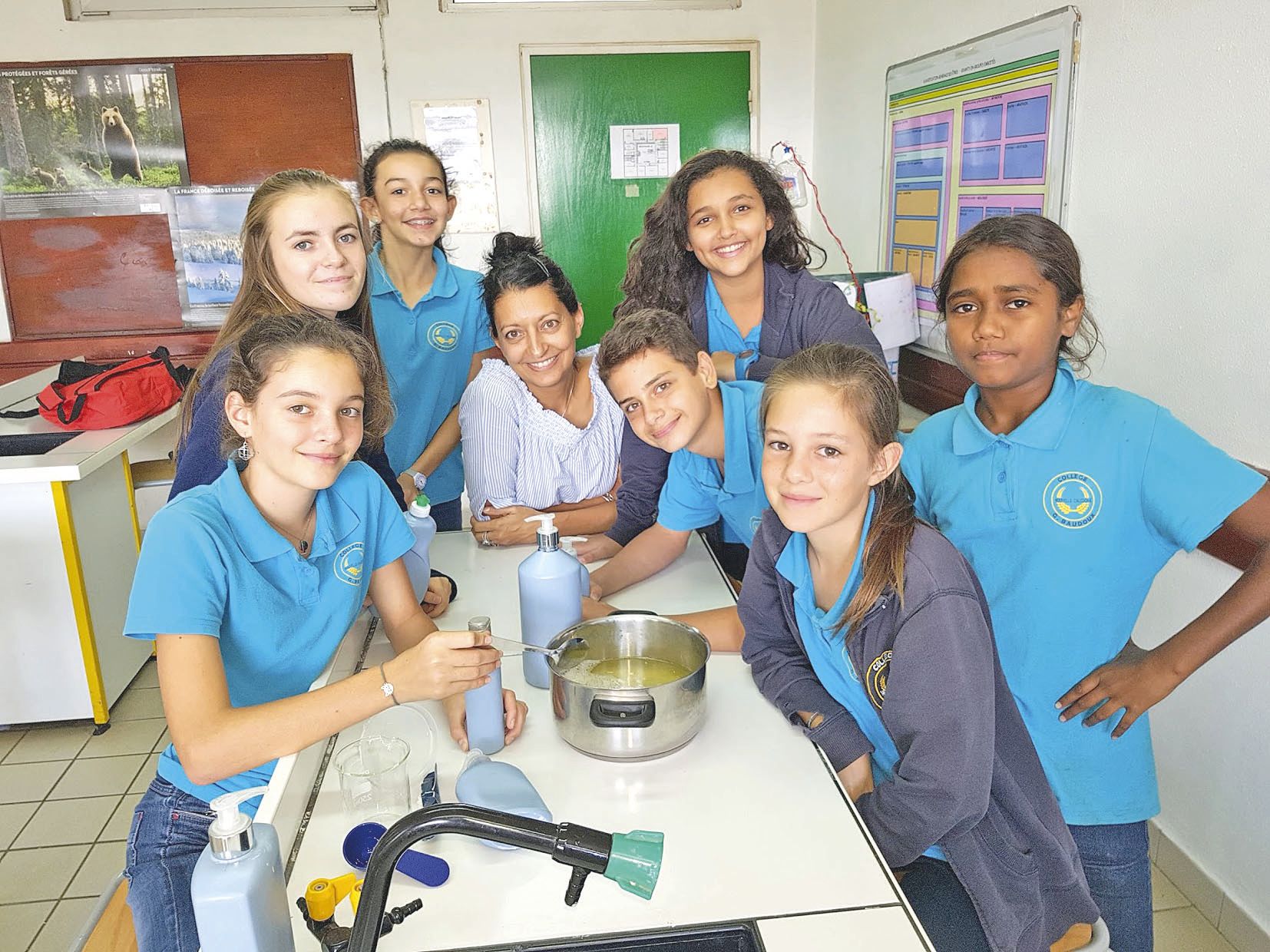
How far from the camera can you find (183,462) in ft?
4.87

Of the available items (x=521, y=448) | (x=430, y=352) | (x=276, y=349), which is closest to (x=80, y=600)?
(x=430, y=352)

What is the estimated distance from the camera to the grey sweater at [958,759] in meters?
1.15

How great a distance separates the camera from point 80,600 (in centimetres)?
292

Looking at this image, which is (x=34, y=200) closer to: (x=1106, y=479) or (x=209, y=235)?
(x=209, y=235)

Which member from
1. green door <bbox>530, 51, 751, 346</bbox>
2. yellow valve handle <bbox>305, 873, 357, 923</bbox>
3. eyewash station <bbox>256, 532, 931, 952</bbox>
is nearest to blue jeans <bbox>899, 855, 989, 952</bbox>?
eyewash station <bbox>256, 532, 931, 952</bbox>

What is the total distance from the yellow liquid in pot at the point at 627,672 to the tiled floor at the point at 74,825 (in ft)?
4.57

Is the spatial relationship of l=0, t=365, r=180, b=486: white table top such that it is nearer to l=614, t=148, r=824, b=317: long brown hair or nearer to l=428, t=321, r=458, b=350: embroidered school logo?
l=428, t=321, r=458, b=350: embroidered school logo

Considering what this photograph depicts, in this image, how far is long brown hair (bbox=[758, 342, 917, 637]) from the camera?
122cm

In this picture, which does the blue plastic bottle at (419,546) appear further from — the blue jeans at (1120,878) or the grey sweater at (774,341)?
the blue jeans at (1120,878)

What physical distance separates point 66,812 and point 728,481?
2084 mm

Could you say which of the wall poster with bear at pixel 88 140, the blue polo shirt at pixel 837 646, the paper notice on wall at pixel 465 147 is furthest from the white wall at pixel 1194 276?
the wall poster with bear at pixel 88 140

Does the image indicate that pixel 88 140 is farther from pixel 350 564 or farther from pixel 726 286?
pixel 350 564

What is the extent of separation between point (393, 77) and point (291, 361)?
3.33 meters

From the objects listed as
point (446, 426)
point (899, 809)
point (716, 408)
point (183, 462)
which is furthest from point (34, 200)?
point (899, 809)
